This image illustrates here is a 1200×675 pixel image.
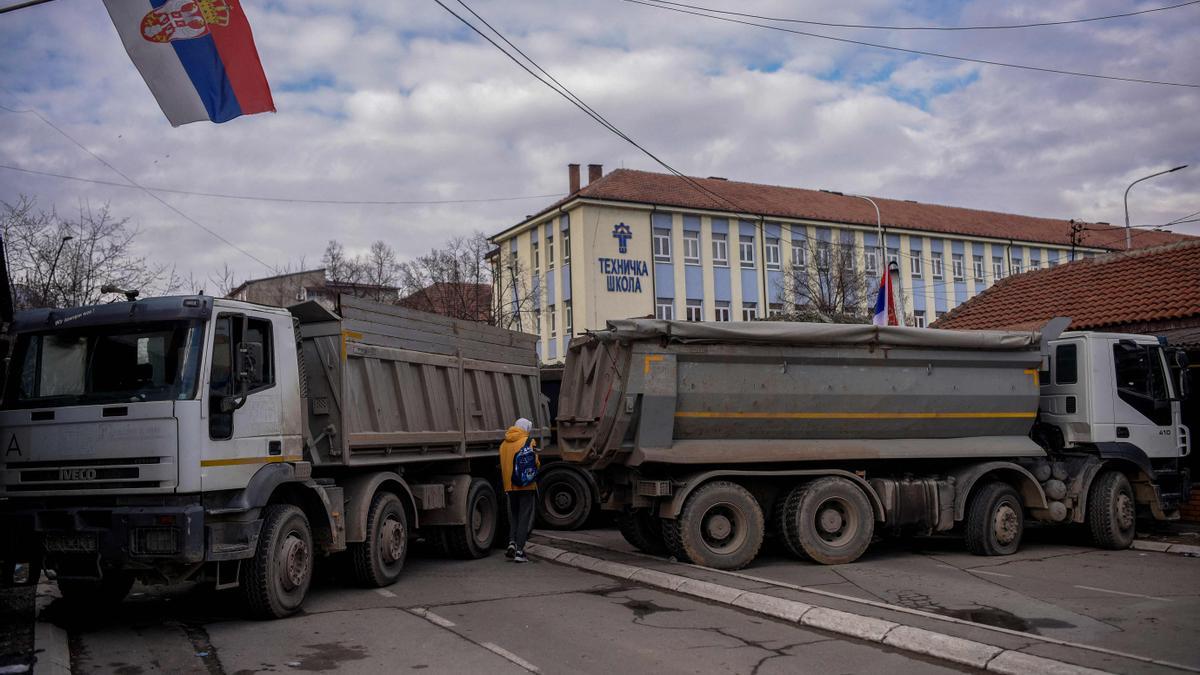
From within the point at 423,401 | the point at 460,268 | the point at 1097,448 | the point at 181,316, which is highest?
the point at 460,268

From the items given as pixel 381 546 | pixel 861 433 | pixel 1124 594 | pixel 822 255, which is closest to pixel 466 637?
pixel 381 546

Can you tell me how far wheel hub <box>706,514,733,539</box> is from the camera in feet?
35.3

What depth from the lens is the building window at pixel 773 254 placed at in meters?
46.7

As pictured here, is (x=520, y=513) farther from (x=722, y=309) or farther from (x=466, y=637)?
(x=722, y=309)

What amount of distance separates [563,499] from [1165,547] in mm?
8327

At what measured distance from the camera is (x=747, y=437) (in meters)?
11.0

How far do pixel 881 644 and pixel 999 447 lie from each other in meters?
5.70

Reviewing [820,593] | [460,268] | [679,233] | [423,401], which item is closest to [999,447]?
[820,593]

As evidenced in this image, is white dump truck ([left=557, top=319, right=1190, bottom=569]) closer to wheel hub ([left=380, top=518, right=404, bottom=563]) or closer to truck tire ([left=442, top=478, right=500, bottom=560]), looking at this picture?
truck tire ([left=442, top=478, right=500, bottom=560])

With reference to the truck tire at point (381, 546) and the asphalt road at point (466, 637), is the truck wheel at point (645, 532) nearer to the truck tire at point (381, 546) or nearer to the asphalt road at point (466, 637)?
the asphalt road at point (466, 637)

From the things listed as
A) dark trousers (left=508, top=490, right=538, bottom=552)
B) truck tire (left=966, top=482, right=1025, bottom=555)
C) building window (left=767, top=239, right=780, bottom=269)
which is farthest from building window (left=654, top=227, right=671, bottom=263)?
dark trousers (left=508, top=490, right=538, bottom=552)

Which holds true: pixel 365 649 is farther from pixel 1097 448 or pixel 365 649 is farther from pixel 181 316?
pixel 1097 448

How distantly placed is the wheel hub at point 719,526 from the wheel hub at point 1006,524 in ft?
11.8

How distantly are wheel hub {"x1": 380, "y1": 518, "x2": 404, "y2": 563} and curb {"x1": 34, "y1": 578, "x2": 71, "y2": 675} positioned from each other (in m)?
3.10
